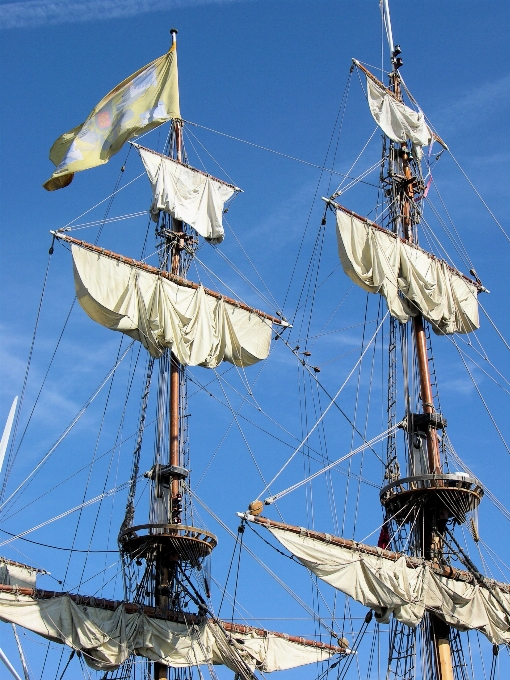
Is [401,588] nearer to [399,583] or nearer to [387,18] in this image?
[399,583]

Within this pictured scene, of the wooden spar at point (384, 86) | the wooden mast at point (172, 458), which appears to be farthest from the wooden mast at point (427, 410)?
the wooden mast at point (172, 458)

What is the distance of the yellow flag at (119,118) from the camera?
140 ft

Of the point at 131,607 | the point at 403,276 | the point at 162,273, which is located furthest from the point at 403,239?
the point at 131,607

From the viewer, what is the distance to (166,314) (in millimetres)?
44406

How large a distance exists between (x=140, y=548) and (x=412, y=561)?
9.34 meters

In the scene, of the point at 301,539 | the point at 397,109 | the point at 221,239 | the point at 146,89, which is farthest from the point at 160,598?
the point at 397,109

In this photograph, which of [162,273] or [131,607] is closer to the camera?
[131,607]

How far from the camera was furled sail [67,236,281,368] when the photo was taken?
141 feet

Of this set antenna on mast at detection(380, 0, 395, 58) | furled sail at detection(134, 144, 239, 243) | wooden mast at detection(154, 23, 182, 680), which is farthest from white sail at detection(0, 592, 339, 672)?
antenna on mast at detection(380, 0, 395, 58)

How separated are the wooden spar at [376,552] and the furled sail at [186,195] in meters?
14.6

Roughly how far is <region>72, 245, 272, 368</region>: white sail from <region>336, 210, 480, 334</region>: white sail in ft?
14.8

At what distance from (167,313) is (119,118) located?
24.5ft

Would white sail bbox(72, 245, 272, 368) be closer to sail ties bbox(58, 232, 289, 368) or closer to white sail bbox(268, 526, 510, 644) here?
sail ties bbox(58, 232, 289, 368)

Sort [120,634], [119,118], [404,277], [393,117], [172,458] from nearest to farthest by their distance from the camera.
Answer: [120,634] < [172,458] < [119,118] < [404,277] < [393,117]
